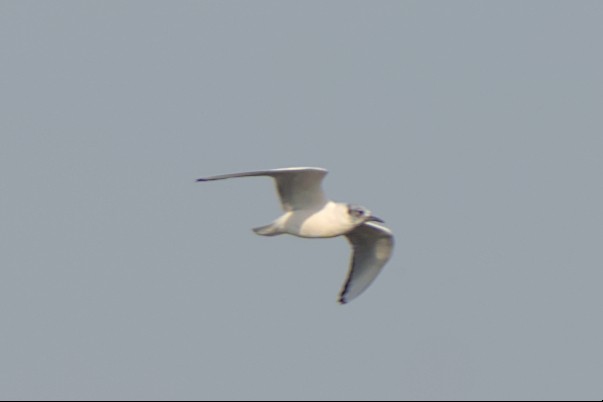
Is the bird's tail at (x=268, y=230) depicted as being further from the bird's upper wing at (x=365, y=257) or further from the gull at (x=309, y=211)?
the bird's upper wing at (x=365, y=257)

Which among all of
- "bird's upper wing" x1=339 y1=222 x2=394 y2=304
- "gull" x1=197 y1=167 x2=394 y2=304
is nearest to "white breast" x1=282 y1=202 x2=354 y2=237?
"gull" x1=197 y1=167 x2=394 y2=304

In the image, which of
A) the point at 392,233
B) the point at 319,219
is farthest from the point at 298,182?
the point at 392,233

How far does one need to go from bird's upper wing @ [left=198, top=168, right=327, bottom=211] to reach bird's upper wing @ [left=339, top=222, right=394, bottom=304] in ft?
8.28

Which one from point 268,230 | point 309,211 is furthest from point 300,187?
point 268,230

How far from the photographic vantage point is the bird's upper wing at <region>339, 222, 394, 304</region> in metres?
33.4

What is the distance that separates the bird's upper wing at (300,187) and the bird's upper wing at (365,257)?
8.28 feet

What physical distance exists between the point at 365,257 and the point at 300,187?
3530mm

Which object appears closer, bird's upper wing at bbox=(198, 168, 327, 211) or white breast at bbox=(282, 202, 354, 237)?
bird's upper wing at bbox=(198, 168, 327, 211)

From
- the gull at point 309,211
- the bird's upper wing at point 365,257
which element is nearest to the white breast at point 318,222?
the gull at point 309,211

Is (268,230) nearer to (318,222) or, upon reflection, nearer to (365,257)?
(318,222)

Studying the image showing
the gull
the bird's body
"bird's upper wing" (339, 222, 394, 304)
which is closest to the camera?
the gull

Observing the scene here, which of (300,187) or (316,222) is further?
(316,222)

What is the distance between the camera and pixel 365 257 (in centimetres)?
3366

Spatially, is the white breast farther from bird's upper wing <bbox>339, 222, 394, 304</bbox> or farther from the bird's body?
bird's upper wing <bbox>339, 222, 394, 304</bbox>
